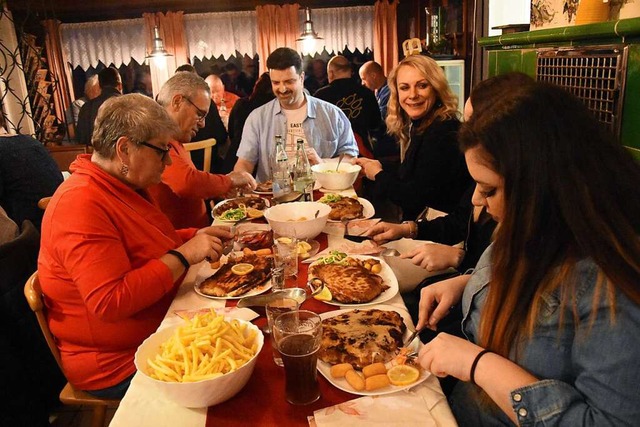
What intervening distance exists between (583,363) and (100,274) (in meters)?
1.18

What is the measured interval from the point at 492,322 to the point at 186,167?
1797 millimetres

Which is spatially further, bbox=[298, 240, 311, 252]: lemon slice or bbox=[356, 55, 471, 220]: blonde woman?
bbox=[356, 55, 471, 220]: blonde woman

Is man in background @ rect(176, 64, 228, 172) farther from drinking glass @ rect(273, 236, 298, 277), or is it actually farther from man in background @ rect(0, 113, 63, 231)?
drinking glass @ rect(273, 236, 298, 277)

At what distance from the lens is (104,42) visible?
720 centimetres

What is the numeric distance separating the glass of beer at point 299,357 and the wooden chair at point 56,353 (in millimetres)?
898

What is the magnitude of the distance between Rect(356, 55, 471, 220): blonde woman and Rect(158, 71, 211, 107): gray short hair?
1051mm

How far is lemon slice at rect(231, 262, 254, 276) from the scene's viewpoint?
1.55 m

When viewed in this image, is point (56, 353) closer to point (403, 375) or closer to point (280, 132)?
point (403, 375)

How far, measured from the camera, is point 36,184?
288 centimetres

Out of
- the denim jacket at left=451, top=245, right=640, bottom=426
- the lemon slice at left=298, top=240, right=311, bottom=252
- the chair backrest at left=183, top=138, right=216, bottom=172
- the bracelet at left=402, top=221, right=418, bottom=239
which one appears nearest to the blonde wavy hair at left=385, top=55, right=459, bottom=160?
the bracelet at left=402, top=221, right=418, bottom=239

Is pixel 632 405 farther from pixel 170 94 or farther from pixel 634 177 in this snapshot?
pixel 170 94

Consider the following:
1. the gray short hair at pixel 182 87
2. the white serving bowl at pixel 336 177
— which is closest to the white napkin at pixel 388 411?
the white serving bowl at pixel 336 177

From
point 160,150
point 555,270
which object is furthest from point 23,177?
point 555,270

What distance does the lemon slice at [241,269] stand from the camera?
1.55 meters
